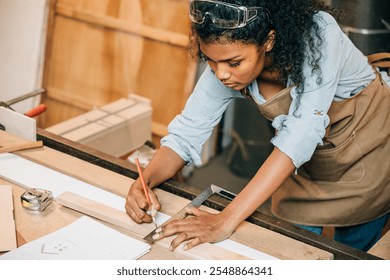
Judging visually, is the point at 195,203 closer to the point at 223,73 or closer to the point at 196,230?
the point at 196,230

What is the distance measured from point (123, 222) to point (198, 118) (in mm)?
421

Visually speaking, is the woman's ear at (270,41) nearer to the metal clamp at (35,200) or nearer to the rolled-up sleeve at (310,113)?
the rolled-up sleeve at (310,113)

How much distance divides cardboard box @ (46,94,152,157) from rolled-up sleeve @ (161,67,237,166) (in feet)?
2.86

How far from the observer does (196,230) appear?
171 cm

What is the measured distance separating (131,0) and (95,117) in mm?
788

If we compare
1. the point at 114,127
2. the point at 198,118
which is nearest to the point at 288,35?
the point at 198,118

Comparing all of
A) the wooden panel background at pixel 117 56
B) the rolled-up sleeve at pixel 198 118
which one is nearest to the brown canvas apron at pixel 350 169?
the rolled-up sleeve at pixel 198 118

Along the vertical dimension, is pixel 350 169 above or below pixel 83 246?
above

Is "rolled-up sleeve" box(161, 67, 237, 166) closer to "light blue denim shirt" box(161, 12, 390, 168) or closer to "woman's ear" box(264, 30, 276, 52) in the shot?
"light blue denim shirt" box(161, 12, 390, 168)

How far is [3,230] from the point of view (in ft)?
5.57

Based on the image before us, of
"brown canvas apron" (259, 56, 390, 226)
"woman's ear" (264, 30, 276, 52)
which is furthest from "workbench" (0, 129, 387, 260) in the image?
"woman's ear" (264, 30, 276, 52)

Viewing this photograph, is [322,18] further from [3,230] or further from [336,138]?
[3,230]

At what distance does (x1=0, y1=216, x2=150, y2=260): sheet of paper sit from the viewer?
1.60 metres
